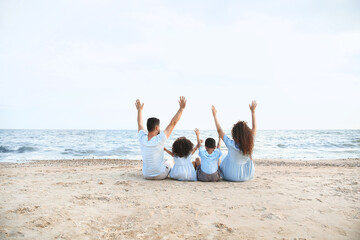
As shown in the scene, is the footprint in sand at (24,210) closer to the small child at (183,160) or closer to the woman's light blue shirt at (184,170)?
the small child at (183,160)

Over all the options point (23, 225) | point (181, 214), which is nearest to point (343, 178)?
point (181, 214)

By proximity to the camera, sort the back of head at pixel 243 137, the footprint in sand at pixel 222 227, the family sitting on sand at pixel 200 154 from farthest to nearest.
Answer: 1. the family sitting on sand at pixel 200 154
2. the back of head at pixel 243 137
3. the footprint in sand at pixel 222 227

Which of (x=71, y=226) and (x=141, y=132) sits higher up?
(x=141, y=132)

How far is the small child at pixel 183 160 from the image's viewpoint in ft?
19.2

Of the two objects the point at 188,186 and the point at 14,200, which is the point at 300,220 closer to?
the point at 188,186

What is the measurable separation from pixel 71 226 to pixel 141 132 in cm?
282

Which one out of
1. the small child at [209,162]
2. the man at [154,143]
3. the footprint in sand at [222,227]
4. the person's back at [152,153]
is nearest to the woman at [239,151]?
the small child at [209,162]

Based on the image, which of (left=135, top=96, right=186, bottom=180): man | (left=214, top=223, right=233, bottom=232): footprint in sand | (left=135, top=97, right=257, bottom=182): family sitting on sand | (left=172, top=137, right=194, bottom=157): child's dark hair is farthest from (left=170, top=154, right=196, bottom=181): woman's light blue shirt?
(left=214, top=223, right=233, bottom=232): footprint in sand

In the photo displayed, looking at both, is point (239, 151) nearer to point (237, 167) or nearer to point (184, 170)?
point (237, 167)

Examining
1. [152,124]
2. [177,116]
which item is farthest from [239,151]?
[152,124]

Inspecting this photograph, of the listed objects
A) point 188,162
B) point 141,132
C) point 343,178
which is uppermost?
point 141,132

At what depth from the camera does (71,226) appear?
10.4 feet

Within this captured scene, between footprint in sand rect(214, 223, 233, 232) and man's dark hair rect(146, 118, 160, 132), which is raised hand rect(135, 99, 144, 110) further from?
footprint in sand rect(214, 223, 233, 232)

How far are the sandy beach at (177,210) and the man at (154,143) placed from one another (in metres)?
0.46
